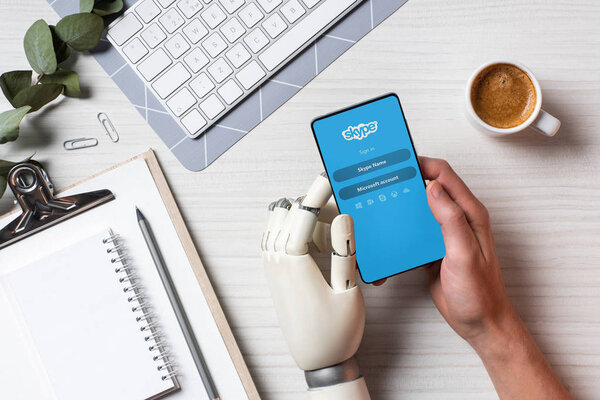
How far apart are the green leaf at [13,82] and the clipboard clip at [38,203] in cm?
9


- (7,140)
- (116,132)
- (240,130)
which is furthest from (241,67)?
(7,140)

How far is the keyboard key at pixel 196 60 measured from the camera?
2.09 ft

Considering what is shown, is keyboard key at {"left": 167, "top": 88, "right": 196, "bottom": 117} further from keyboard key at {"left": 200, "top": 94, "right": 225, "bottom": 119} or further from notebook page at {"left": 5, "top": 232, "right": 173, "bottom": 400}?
notebook page at {"left": 5, "top": 232, "right": 173, "bottom": 400}

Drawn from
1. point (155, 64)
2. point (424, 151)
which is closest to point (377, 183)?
point (424, 151)

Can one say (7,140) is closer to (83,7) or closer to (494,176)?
(83,7)

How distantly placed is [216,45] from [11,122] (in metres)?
0.26

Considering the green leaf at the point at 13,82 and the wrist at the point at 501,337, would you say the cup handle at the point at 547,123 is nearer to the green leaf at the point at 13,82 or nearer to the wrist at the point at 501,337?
the wrist at the point at 501,337

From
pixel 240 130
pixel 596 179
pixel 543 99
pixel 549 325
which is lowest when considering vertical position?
pixel 549 325

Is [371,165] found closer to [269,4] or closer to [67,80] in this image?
[269,4]

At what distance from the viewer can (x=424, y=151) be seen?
0.65 meters

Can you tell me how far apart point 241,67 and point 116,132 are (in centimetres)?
18

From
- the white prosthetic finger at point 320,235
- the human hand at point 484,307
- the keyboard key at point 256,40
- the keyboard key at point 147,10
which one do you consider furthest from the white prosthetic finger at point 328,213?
the keyboard key at point 147,10

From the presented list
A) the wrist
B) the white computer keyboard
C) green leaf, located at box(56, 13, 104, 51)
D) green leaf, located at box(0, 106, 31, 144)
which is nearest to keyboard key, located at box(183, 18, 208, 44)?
the white computer keyboard

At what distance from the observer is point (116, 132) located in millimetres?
654
